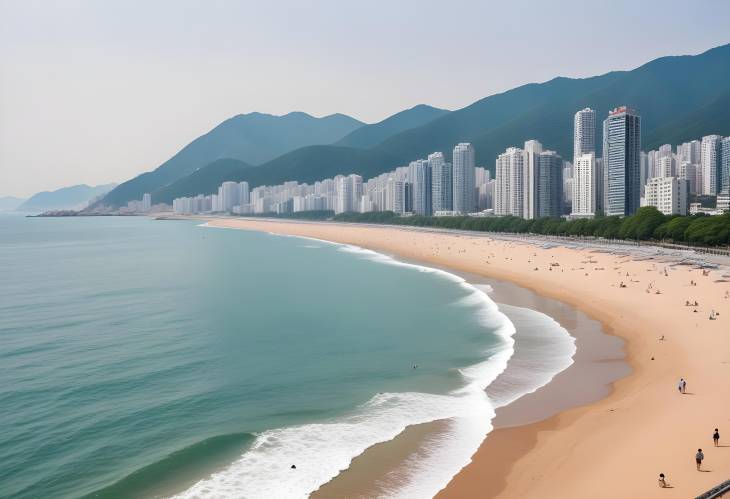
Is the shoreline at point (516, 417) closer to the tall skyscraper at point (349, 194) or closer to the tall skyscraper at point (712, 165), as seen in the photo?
the tall skyscraper at point (712, 165)

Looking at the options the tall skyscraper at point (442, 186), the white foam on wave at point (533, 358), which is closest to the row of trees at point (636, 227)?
the white foam on wave at point (533, 358)

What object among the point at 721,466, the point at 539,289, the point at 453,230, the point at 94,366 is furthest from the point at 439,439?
the point at 453,230

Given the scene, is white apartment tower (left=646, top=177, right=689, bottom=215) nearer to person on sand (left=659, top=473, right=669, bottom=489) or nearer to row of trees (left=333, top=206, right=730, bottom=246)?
row of trees (left=333, top=206, right=730, bottom=246)

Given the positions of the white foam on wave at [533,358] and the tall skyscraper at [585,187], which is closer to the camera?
the white foam on wave at [533,358]

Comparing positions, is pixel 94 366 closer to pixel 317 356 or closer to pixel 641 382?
Result: pixel 317 356

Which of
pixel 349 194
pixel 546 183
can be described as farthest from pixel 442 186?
pixel 349 194

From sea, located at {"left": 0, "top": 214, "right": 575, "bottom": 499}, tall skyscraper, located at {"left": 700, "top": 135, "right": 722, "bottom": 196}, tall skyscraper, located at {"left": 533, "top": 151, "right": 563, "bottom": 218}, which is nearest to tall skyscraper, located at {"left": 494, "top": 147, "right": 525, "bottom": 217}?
tall skyscraper, located at {"left": 533, "top": 151, "right": 563, "bottom": 218}
